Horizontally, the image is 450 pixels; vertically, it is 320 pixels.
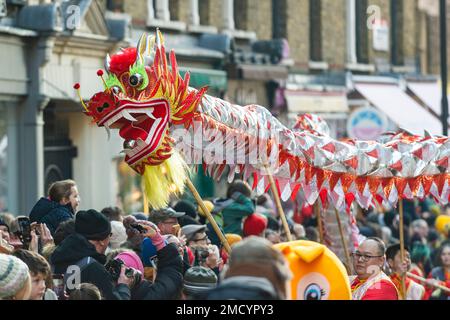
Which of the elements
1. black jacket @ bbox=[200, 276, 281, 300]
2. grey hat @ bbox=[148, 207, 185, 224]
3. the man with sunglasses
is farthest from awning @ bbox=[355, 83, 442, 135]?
black jacket @ bbox=[200, 276, 281, 300]

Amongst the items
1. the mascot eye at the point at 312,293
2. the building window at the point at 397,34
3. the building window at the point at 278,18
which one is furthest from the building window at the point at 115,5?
the mascot eye at the point at 312,293

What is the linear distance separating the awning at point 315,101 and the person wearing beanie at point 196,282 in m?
18.6

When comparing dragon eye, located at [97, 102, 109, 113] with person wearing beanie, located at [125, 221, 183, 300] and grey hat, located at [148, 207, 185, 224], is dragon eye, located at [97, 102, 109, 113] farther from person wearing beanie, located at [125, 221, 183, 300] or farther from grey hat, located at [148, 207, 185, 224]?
grey hat, located at [148, 207, 185, 224]

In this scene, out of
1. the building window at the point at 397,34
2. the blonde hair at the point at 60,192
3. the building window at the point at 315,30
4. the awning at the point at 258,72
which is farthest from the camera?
the building window at the point at 397,34

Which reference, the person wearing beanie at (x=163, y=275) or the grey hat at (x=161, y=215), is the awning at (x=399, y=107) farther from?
the person wearing beanie at (x=163, y=275)

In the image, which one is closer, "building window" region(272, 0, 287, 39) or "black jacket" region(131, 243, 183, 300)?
"black jacket" region(131, 243, 183, 300)

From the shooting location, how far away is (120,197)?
21828mm

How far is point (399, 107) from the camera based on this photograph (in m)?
31.3

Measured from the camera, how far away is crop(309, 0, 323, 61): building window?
1169 inches

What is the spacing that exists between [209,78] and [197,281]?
→ 15.1m

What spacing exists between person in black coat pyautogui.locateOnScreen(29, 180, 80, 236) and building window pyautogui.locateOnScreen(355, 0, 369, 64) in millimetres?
20685

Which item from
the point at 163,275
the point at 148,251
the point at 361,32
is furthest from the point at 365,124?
the point at 163,275

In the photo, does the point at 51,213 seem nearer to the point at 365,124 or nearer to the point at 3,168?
the point at 3,168

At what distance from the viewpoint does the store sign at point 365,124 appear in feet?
81.5
